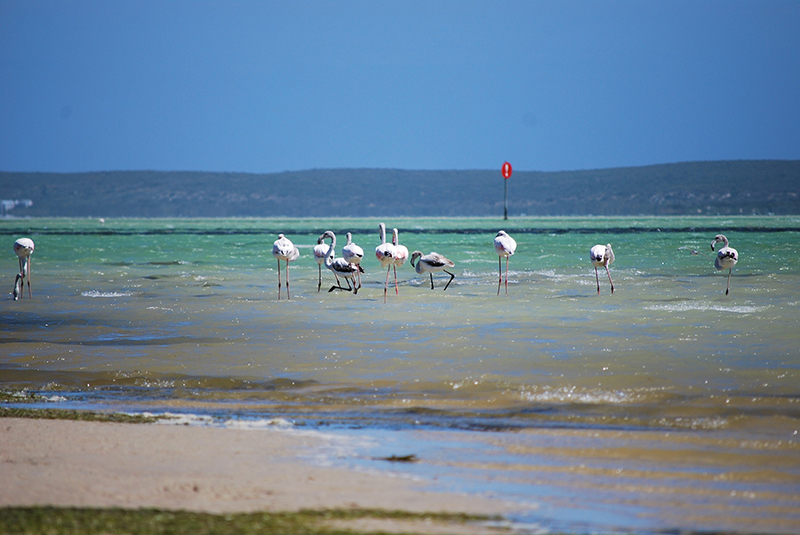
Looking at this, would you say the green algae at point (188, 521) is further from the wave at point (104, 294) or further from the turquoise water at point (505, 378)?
the wave at point (104, 294)

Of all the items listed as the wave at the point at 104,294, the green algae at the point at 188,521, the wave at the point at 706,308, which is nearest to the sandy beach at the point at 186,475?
the green algae at the point at 188,521

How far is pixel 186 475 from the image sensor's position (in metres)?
4.19

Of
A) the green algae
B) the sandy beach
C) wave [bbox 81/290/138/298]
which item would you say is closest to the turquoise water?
wave [bbox 81/290/138/298]

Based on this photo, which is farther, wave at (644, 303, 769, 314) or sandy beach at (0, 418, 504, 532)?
wave at (644, 303, 769, 314)

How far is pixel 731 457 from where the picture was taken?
4711 mm

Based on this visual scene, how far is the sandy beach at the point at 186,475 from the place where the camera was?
376 centimetres

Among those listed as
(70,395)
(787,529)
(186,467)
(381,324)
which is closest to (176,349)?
(70,395)

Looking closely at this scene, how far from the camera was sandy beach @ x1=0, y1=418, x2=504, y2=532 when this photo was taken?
12.3 ft

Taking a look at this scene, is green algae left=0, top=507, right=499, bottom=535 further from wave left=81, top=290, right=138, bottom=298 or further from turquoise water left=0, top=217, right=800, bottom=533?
wave left=81, top=290, right=138, bottom=298

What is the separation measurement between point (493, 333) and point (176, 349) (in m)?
3.55

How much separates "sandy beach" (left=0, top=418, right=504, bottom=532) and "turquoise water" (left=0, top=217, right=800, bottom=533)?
1.07ft

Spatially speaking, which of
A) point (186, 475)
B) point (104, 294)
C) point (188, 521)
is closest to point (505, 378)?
point (186, 475)

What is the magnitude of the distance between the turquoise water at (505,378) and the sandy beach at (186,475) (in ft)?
1.07

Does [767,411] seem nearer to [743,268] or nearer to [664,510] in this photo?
[664,510]
